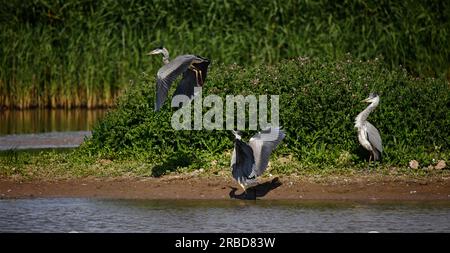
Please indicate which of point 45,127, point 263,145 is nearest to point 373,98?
point 263,145

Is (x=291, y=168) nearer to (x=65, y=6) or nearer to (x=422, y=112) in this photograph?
(x=422, y=112)

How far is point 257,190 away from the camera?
11570mm

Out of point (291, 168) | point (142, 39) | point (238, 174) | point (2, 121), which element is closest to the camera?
point (238, 174)

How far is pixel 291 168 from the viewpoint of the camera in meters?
11.9

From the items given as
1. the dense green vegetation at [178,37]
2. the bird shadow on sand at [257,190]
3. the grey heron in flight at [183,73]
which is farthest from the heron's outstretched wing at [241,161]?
the dense green vegetation at [178,37]

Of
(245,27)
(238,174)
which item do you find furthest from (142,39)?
(238,174)

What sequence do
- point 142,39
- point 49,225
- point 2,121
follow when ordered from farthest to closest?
point 142,39 < point 2,121 < point 49,225

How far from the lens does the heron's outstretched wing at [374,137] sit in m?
11.6

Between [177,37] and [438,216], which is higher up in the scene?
[177,37]

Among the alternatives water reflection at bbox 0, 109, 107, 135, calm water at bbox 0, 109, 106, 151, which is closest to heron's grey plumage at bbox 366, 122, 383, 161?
calm water at bbox 0, 109, 106, 151

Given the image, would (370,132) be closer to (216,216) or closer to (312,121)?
(312,121)

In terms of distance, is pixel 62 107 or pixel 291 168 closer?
pixel 291 168

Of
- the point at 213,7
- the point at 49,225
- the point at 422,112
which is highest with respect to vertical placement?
the point at 213,7

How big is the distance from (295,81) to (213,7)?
6804mm
